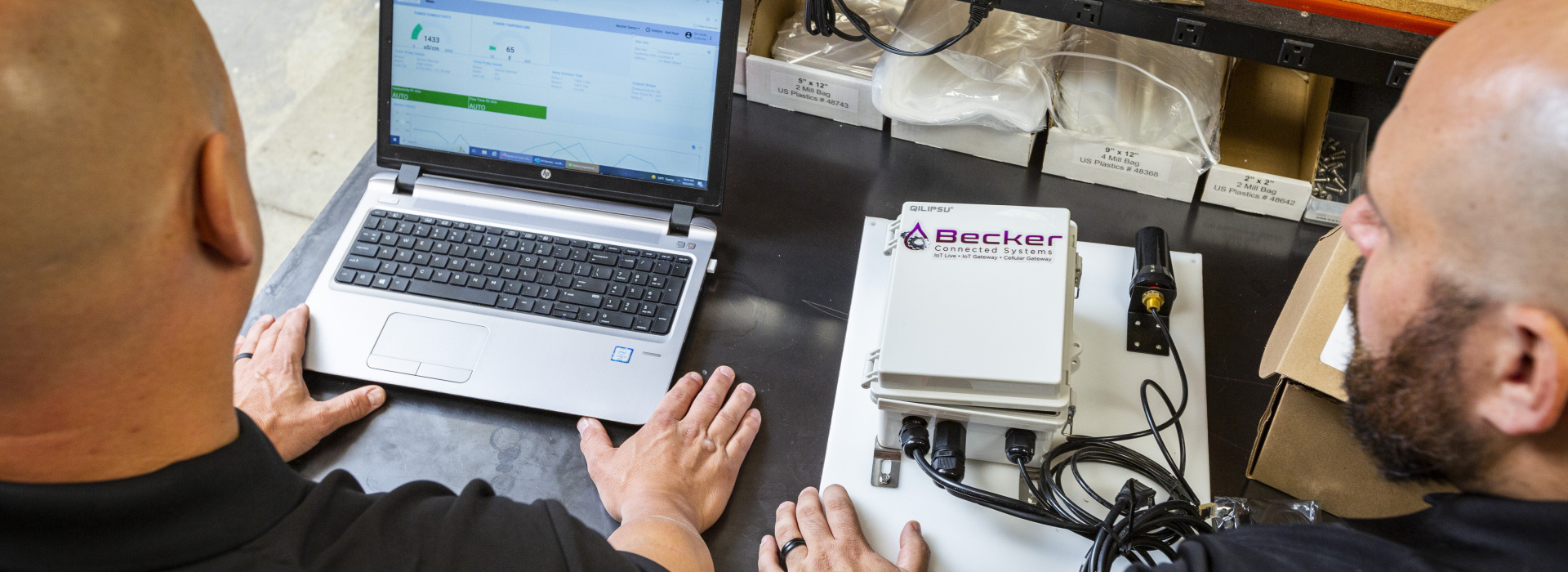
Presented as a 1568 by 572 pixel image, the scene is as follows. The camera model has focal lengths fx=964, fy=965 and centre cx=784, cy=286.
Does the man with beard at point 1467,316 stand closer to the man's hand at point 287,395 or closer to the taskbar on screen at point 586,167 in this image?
the taskbar on screen at point 586,167

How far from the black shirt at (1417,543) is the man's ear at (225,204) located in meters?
0.62

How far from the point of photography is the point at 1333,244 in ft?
2.67

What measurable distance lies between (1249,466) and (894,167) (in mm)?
548

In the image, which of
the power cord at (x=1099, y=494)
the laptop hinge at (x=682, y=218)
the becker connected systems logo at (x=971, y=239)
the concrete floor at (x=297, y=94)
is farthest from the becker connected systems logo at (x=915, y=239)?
the concrete floor at (x=297, y=94)

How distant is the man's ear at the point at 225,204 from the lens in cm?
52

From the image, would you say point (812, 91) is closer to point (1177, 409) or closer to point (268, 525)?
point (1177, 409)

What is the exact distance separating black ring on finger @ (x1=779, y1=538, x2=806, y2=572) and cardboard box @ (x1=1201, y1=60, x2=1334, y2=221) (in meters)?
0.65

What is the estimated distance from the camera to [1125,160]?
1.14 m

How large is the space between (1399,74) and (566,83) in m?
0.82

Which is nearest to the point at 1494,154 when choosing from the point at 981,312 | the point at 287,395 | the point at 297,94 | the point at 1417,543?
the point at 1417,543

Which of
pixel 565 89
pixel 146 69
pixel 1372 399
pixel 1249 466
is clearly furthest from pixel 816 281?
pixel 146 69

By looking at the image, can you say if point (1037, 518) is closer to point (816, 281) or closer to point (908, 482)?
point (908, 482)

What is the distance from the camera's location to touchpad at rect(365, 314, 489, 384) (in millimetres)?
977

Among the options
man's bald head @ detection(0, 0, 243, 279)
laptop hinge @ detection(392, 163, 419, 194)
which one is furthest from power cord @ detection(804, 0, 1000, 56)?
man's bald head @ detection(0, 0, 243, 279)
